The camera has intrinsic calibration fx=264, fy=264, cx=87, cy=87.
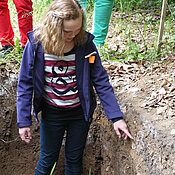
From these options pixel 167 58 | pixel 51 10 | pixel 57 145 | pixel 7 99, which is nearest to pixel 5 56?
pixel 7 99

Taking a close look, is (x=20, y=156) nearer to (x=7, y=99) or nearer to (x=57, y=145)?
(x=7, y=99)

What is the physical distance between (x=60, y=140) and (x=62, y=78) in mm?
543

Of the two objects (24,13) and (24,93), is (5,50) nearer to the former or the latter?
(24,13)

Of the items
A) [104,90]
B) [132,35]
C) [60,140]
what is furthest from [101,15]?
[60,140]

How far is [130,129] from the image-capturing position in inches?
77.0

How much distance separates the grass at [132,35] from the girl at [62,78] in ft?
3.19

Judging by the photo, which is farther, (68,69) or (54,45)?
(68,69)

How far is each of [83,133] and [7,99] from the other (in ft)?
3.51

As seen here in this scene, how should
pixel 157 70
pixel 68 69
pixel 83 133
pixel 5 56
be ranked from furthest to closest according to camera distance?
pixel 5 56, pixel 157 70, pixel 83 133, pixel 68 69

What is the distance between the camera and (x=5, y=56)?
2846 mm

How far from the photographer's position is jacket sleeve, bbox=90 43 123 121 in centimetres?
177

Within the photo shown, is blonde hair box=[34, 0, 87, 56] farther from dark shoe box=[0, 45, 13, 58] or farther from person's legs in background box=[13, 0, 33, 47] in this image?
dark shoe box=[0, 45, 13, 58]

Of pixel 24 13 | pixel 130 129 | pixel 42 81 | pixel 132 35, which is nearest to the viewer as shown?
pixel 42 81

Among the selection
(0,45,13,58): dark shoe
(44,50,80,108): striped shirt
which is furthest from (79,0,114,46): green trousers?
(44,50,80,108): striped shirt
